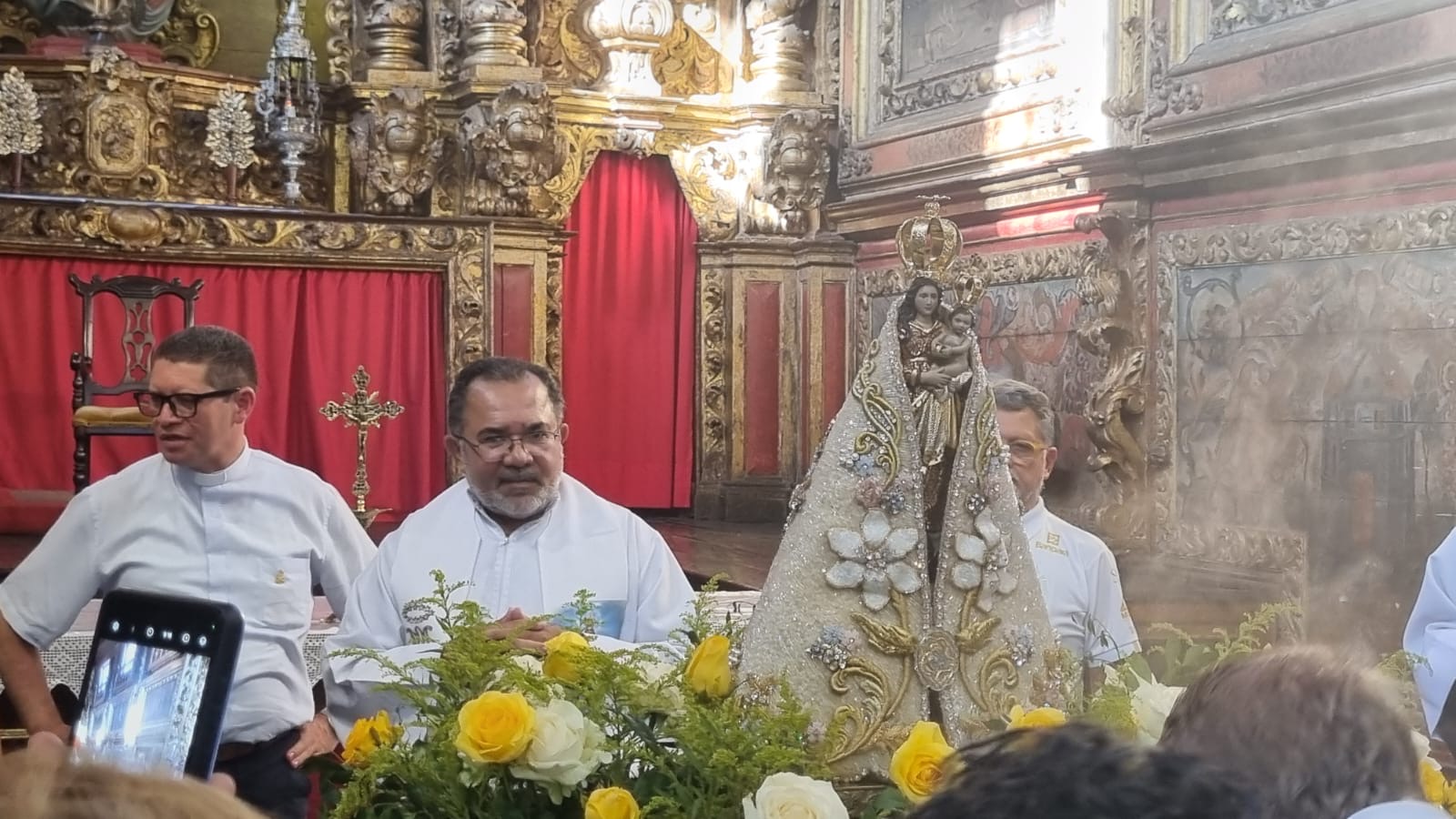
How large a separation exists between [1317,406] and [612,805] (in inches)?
226

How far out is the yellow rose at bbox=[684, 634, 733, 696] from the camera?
193cm

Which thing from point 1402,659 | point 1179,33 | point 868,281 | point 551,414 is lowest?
point 1402,659

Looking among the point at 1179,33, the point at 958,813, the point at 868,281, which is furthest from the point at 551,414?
the point at 868,281

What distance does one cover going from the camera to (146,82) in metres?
9.85

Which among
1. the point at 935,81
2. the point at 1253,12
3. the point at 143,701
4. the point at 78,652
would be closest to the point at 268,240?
the point at 935,81

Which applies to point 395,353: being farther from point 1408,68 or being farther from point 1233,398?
point 1408,68

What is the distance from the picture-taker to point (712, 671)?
1.93 meters

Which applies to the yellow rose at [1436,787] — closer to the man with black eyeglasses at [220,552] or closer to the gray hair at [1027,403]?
the gray hair at [1027,403]

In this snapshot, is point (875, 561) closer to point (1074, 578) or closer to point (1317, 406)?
point (1074, 578)

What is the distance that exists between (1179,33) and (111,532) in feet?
18.7

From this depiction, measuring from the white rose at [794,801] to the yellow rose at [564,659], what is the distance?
366mm

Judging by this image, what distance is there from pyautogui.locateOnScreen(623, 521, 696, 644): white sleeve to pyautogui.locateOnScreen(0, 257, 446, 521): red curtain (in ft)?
19.6

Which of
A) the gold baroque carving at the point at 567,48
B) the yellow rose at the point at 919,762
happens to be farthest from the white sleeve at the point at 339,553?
the gold baroque carving at the point at 567,48

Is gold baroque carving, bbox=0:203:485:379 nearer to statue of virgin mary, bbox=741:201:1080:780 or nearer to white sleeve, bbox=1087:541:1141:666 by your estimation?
white sleeve, bbox=1087:541:1141:666
